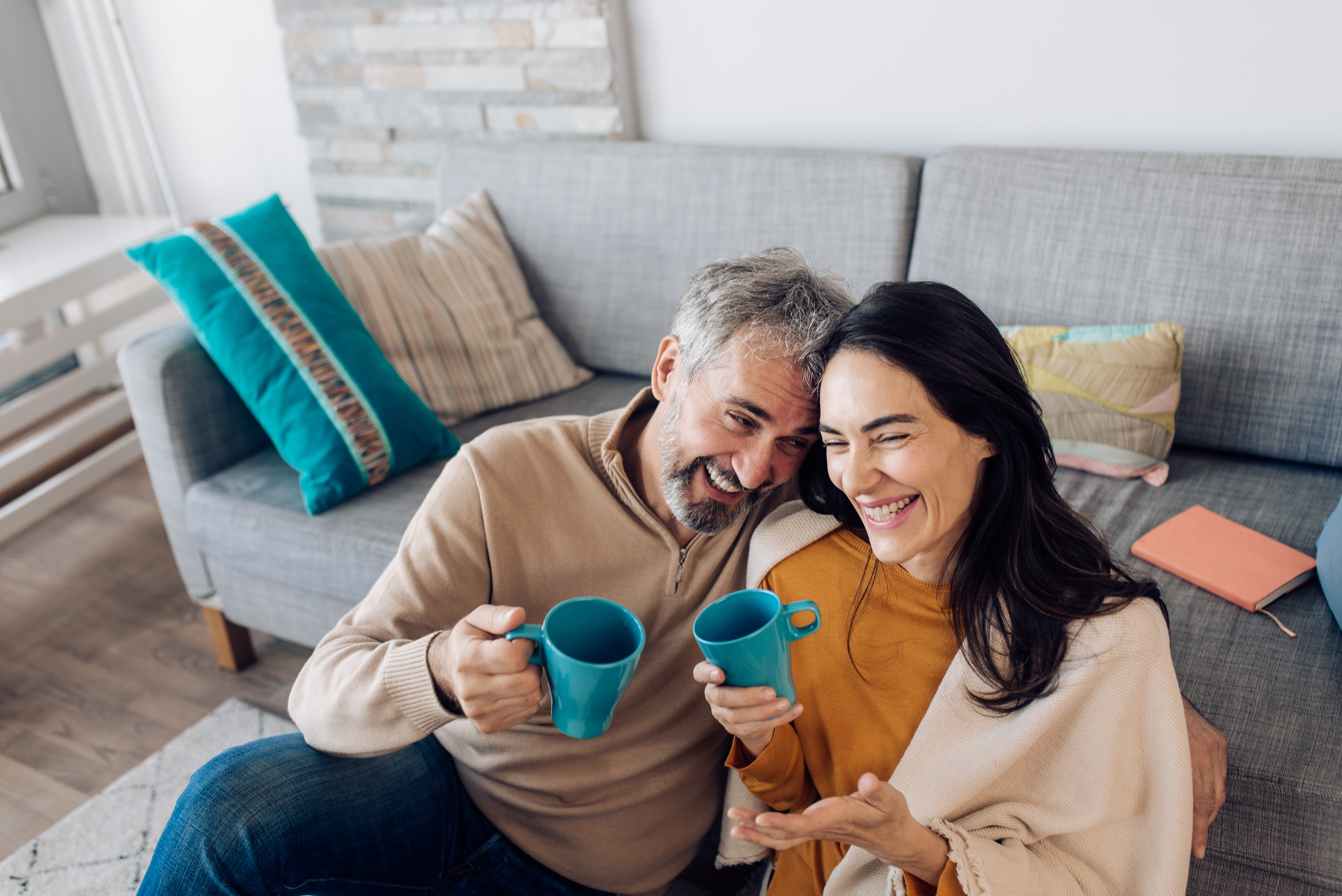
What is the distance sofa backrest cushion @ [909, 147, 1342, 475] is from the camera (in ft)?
5.50

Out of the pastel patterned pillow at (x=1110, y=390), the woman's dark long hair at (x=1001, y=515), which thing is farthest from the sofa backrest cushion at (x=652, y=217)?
the woman's dark long hair at (x=1001, y=515)

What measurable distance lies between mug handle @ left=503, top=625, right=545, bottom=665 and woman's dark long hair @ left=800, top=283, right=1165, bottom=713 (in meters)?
0.43

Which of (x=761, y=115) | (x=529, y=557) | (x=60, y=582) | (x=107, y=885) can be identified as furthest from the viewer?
(x=60, y=582)

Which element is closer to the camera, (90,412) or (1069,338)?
(1069,338)

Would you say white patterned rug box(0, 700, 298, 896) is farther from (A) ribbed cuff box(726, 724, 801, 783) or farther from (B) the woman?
(B) the woman

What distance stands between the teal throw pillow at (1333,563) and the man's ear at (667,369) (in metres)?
0.96

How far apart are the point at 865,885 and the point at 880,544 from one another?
1.30 feet

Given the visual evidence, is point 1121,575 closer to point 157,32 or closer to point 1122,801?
point 1122,801

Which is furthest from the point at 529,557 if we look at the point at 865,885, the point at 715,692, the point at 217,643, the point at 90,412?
the point at 90,412

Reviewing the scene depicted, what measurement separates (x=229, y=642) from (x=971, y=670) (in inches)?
66.9

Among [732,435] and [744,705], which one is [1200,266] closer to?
[732,435]

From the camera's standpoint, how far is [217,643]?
2.20 meters

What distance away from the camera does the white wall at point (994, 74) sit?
1.85 metres

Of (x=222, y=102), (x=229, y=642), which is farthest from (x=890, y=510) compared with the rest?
(x=222, y=102)
